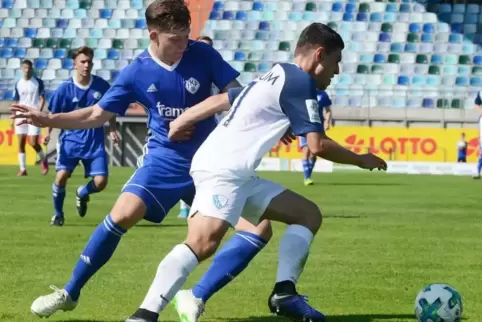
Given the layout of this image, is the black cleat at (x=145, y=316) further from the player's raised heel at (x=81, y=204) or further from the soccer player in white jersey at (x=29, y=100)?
the soccer player in white jersey at (x=29, y=100)

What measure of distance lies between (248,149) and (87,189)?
821 centimetres

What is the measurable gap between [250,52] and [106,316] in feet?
94.2

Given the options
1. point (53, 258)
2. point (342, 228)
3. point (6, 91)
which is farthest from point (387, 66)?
point (53, 258)

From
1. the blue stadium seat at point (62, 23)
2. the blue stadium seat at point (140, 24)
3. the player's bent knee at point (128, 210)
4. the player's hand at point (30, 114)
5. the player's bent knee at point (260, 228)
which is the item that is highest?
the player's hand at point (30, 114)

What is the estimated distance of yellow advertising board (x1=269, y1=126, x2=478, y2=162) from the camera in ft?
102

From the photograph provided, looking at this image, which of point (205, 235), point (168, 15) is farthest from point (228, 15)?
point (205, 235)

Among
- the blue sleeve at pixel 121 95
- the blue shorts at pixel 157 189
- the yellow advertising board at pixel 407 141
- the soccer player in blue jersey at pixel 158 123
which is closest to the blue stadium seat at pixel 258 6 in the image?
the yellow advertising board at pixel 407 141

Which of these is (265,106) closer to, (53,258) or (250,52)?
(53,258)

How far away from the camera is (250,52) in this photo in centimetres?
3531

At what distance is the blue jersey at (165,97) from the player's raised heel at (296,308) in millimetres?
1005

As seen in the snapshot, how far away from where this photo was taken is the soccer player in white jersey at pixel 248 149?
5887 mm

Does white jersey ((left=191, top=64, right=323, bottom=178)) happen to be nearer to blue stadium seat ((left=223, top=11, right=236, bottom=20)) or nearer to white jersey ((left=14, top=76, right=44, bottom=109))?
white jersey ((left=14, top=76, right=44, bottom=109))

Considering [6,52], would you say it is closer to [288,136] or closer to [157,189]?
[157,189]

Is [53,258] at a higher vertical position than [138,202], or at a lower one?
lower
